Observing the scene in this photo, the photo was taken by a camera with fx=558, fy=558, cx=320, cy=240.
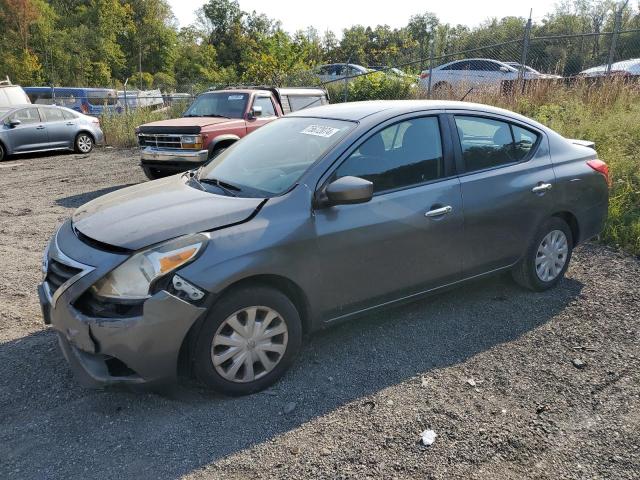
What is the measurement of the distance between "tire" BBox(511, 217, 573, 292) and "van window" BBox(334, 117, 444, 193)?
1240mm

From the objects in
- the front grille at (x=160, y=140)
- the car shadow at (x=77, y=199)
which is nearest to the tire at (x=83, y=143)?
the car shadow at (x=77, y=199)

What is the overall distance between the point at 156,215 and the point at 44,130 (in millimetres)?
14416

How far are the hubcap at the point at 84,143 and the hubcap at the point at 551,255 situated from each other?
15324mm

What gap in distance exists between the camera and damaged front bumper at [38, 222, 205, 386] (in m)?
2.99

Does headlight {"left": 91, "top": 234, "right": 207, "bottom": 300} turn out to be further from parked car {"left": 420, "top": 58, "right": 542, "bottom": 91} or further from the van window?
parked car {"left": 420, "top": 58, "right": 542, "bottom": 91}

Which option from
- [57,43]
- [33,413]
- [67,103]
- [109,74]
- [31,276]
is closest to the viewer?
[33,413]

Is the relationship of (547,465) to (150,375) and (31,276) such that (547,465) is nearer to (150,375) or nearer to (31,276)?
(150,375)

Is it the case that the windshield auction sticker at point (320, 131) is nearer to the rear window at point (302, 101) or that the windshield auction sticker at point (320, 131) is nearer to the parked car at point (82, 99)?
the rear window at point (302, 101)

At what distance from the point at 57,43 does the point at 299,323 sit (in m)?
46.2

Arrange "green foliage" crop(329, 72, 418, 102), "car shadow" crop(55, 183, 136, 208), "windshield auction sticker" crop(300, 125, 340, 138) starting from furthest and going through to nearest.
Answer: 1. "green foliage" crop(329, 72, 418, 102)
2. "car shadow" crop(55, 183, 136, 208)
3. "windshield auction sticker" crop(300, 125, 340, 138)

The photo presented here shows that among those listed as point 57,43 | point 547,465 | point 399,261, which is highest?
point 57,43

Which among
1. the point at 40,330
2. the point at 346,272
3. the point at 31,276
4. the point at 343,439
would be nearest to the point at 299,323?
the point at 346,272

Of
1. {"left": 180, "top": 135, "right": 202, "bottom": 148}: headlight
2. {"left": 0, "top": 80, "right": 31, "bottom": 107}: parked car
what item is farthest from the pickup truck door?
{"left": 0, "top": 80, "right": 31, "bottom": 107}: parked car

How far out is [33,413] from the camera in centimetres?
329
